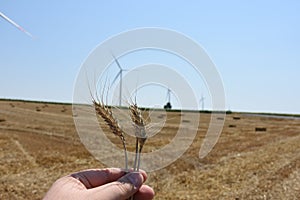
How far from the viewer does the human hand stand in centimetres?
191

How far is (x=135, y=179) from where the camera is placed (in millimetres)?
2014

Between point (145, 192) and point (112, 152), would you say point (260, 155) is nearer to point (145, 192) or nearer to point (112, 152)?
point (112, 152)

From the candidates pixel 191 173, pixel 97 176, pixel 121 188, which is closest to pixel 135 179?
pixel 121 188

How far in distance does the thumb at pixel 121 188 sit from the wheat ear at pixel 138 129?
105 mm

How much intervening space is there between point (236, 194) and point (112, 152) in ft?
18.7

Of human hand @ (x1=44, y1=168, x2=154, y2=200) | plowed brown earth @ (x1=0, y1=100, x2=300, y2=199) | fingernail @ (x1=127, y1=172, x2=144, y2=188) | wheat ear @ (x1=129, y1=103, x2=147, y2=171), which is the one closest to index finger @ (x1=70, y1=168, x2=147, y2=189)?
human hand @ (x1=44, y1=168, x2=154, y2=200)

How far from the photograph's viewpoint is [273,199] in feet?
24.6

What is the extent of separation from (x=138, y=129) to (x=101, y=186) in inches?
15.5

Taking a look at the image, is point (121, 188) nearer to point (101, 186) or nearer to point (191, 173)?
point (101, 186)

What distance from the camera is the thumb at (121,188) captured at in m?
1.91

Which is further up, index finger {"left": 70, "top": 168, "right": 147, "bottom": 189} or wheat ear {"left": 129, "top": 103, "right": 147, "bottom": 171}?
wheat ear {"left": 129, "top": 103, "right": 147, "bottom": 171}

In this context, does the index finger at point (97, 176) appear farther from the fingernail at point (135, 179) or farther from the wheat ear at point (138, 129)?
the wheat ear at point (138, 129)

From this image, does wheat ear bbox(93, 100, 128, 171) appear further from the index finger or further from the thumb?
the index finger

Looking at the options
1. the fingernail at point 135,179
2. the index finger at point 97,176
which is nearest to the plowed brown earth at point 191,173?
the index finger at point 97,176
